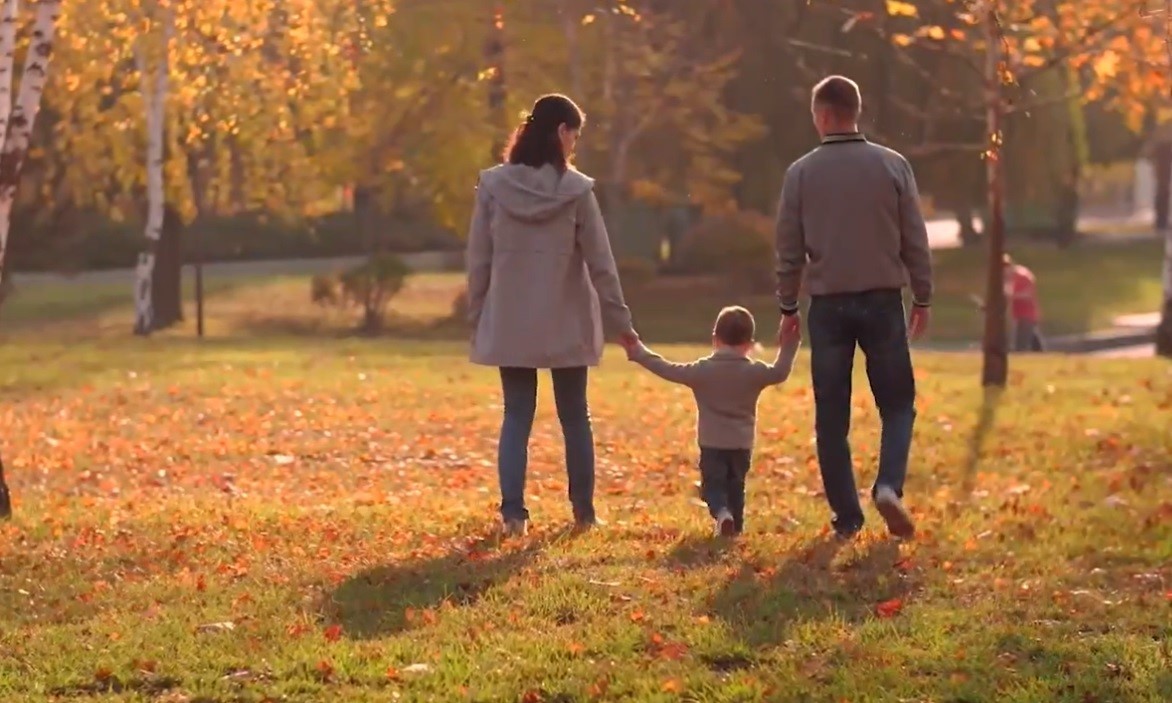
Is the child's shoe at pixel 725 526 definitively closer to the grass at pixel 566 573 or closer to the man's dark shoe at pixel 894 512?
the grass at pixel 566 573

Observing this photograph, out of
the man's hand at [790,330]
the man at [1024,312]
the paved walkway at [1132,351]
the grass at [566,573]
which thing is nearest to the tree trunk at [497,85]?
the man at [1024,312]

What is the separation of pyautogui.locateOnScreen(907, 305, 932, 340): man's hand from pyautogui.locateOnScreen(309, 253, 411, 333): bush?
26556mm

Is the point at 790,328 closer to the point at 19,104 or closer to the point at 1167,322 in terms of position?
the point at 19,104

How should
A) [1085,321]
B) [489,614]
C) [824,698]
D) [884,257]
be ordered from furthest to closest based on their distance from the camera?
1. [1085,321]
2. [884,257]
3. [489,614]
4. [824,698]

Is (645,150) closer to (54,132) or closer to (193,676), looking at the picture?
(54,132)

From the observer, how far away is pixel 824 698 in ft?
17.9

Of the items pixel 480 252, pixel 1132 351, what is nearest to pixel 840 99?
pixel 480 252

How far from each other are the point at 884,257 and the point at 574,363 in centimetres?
134

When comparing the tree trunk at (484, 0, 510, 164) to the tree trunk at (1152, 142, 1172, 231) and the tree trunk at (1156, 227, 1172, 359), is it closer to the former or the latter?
the tree trunk at (1156, 227, 1172, 359)

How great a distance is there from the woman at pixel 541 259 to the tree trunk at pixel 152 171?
2006cm

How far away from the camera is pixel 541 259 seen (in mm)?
8289

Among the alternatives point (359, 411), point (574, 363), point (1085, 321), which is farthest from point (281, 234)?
point (574, 363)

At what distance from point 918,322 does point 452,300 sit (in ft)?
108

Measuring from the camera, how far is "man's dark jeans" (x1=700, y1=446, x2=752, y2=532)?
8641mm
